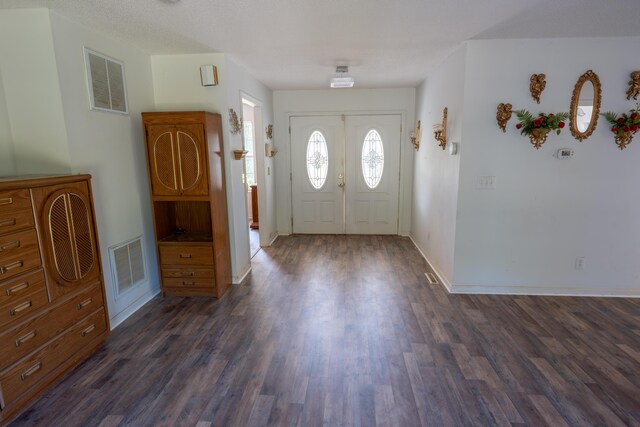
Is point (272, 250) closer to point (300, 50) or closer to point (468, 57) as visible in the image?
point (300, 50)

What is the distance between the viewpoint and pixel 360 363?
7.88ft

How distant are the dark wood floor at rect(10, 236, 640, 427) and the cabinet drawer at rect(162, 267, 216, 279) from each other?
245 mm

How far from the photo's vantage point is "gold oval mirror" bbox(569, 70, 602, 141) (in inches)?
122

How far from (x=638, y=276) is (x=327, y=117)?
14.5ft

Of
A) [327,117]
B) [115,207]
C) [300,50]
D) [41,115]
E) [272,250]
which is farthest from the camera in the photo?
[327,117]

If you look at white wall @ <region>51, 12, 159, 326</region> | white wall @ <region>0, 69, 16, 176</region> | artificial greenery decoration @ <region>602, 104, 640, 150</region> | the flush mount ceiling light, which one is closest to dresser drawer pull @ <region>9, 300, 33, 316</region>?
white wall @ <region>51, 12, 159, 326</region>

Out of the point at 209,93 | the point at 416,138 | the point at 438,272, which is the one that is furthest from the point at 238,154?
the point at 416,138

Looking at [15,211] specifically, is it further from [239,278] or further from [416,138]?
[416,138]

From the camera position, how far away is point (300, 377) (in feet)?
7.41

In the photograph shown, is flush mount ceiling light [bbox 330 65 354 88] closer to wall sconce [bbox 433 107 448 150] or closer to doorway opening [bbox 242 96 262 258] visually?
wall sconce [bbox 433 107 448 150]

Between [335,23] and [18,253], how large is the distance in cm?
260

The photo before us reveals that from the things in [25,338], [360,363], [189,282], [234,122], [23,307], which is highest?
[234,122]

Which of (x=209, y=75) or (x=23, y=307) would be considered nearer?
(x=23, y=307)

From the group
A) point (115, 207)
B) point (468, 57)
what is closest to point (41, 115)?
point (115, 207)
